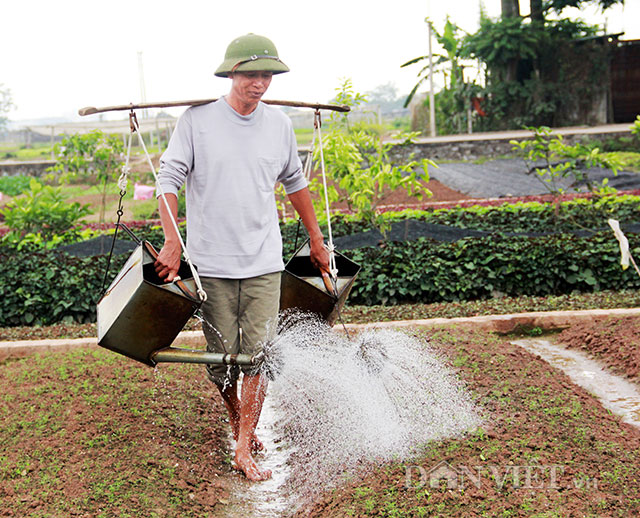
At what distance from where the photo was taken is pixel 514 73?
24125mm

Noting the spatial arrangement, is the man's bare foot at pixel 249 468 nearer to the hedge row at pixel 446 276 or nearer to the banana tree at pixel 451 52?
the hedge row at pixel 446 276

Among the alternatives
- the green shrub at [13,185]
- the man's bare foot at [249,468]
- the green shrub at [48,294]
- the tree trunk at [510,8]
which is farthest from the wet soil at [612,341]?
the tree trunk at [510,8]

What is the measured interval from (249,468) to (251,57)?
5.92ft

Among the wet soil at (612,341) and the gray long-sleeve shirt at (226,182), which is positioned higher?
the gray long-sleeve shirt at (226,182)

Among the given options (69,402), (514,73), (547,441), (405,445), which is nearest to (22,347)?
(69,402)

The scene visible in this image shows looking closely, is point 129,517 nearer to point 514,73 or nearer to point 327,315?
point 327,315

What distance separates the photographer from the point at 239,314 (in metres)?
3.64

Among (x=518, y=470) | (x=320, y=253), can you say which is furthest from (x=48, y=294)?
(x=518, y=470)

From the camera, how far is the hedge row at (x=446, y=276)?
22.1ft

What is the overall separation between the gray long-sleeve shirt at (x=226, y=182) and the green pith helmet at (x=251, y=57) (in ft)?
0.66

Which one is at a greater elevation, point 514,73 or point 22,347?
point 514,73

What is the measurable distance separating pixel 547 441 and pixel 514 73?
73.1 feet

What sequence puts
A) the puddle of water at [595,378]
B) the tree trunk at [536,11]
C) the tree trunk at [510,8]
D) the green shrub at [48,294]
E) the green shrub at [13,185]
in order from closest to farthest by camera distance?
the puddle of water at [595,378]
the green shrub at [48,294]
the green shrub at [13,185]
the tree trunk at [536,11]
the tree trunk at [510,8]

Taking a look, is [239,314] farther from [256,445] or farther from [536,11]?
[536,11]
